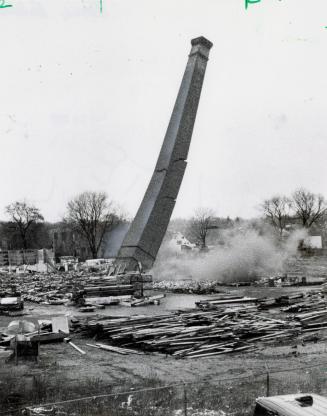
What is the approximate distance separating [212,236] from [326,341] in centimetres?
7764

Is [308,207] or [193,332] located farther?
[308,207]

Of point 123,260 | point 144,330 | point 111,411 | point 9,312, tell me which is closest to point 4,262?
point 123,260

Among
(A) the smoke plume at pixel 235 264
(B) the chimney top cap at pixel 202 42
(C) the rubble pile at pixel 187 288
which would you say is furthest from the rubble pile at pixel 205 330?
(B) the chimney top cap at pixel 202 42

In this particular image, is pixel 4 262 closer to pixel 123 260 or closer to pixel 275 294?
pixel 123 260

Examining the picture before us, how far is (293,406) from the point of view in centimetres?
534

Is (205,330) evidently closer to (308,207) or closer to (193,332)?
(193,332)

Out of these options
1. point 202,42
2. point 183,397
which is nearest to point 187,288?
point 202,42

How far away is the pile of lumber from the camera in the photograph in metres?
11.7

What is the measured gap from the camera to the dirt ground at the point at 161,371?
27.5 ft

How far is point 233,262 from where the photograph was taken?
31.9 metres

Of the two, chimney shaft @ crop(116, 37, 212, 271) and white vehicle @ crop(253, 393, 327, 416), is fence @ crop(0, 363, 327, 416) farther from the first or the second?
chimney shaft @ crop(116, 37, 212, 271)

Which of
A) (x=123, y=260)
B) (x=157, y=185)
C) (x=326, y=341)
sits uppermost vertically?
(x=157, y=185)

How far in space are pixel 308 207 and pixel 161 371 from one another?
217 feet

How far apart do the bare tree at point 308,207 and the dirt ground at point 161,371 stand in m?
60.8
